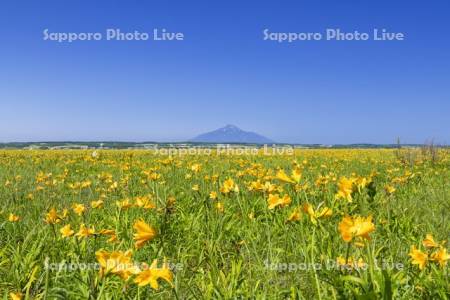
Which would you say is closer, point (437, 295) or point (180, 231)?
point (437, 295)

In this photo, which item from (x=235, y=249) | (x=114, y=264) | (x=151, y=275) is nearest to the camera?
(x=151, y=275)

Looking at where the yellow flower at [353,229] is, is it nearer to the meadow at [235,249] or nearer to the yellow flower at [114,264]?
the meadow at [235,249]

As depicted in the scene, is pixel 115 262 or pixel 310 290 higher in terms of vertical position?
pixel 115 262

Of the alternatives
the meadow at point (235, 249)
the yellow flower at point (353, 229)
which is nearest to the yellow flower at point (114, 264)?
the meadow at point (235, 249)

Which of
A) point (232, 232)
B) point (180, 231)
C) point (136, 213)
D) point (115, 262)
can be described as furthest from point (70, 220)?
point (115, 262)

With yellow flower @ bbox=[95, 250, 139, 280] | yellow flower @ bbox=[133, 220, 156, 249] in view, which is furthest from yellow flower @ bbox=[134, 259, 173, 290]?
yellow flower @ bbox=[133, 220, 156, 249]

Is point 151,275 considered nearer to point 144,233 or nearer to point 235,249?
point 144,233

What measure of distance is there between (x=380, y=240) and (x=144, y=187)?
4.71 m

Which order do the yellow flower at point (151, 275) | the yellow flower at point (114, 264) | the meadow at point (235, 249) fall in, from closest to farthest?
the yellow flower at point (151, 275) → the yellow flower at point (114, 264) → the meadow at point (235, 249)

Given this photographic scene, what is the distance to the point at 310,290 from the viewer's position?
2834 mm

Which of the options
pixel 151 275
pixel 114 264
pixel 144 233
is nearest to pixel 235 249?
pixel 144 233

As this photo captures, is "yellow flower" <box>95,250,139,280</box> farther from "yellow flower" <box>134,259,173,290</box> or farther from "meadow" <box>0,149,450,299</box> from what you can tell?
"yellow flower" <box>134,259,173,290</box>

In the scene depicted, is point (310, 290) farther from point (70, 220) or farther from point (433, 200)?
point (433, 200)

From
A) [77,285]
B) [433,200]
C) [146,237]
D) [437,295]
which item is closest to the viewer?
[146,237]
